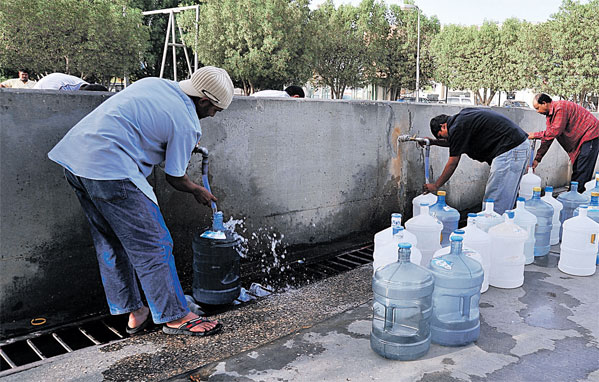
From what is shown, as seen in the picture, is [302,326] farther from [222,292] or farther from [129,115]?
[129,115]

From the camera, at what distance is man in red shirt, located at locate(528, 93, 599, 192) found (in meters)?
6.99

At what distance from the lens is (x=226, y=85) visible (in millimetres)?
3350

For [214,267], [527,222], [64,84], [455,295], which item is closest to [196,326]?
[214,267]

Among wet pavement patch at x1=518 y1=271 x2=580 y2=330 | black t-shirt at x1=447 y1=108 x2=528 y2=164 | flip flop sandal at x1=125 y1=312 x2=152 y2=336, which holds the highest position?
black t-shirt at x1=447 y1=108 x2=528 y2=164

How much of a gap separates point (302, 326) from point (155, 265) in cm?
112

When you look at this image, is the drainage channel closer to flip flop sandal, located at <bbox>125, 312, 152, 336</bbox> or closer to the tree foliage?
flip flop sandal, located at <bbox>125, 312, 152, 336</bbox>

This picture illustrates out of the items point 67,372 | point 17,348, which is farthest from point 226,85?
point 17,348

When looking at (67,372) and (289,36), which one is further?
(289,36)

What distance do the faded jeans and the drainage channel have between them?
2026 millimetres

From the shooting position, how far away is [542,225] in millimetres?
5371

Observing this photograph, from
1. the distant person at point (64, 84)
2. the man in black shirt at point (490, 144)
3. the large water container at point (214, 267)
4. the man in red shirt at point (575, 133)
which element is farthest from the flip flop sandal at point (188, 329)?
the man in red shirt at point (575, 133)

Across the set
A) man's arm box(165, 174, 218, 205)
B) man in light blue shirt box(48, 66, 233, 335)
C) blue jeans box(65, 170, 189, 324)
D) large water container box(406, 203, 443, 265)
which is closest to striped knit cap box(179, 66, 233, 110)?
man in light blue shirt box(48, 66, 233, 335)

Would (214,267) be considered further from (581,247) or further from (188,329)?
(581,247)

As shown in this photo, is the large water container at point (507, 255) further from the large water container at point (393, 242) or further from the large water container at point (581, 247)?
the large water container at point (393, 242)
